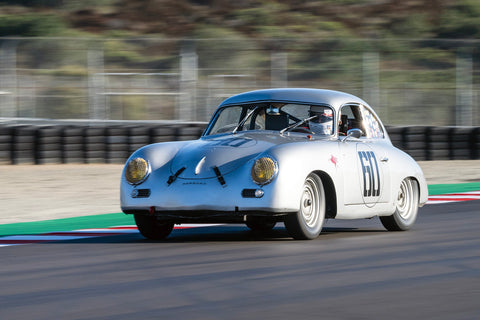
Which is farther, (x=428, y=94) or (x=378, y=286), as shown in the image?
(x=428, y=94)

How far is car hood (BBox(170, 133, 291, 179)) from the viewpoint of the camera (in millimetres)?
7492

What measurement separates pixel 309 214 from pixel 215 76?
471 inches

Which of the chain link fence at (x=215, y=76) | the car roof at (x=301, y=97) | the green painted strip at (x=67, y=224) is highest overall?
the chain link fence at (x=215, y=76)

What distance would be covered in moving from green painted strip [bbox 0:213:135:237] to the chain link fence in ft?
27.7

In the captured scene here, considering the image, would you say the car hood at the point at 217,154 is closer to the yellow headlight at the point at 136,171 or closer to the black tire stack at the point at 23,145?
the yellow headlight at the point at 136,171

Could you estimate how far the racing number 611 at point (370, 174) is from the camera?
829 cm

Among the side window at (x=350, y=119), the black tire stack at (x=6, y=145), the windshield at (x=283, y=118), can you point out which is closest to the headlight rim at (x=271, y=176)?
the windshield at (x=283, y=118)

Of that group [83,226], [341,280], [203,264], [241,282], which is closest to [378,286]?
[341,280]

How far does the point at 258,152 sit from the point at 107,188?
23.7 feet

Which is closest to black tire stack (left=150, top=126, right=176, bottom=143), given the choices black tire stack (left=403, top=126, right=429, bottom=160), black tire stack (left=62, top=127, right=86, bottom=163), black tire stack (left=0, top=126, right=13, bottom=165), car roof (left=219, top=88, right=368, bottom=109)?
black tire stack (left=62, top=127, right=86, bottom=163)

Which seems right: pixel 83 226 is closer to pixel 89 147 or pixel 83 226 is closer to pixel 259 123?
pixel 259 123

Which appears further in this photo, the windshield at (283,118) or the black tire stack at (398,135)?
the black tire stack at (398,135)

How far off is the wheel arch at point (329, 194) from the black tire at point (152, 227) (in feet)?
4.43

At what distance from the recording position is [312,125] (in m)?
8.48
